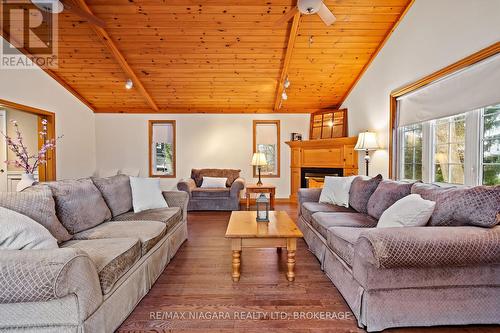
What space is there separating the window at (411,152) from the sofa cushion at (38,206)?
4.23 meters

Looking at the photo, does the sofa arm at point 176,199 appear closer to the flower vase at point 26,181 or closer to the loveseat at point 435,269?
the flower vase at point 26,181

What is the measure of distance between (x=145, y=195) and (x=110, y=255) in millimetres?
1564

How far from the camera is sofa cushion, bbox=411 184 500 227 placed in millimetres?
1763

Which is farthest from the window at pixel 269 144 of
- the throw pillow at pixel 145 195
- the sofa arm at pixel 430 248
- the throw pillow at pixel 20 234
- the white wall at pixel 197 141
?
the throw pillow at pixel 20 234

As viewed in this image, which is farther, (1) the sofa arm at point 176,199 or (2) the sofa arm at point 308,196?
(2) the sofa arm at point 308,196

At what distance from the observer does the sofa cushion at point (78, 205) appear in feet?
7.23

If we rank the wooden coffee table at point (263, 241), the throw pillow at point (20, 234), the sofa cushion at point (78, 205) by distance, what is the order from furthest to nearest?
the wooden coffee table at point (263, 241) → the sofa cushion at point (78, 205) → the throw pillow at point (20, 234)

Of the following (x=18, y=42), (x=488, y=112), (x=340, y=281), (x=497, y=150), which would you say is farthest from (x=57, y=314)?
(x=18, y=42)

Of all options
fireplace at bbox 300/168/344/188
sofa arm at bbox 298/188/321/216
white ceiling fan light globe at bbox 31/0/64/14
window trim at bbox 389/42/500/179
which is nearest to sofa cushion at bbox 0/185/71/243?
white ceiling fan light globe at bbox 31/0/64/14

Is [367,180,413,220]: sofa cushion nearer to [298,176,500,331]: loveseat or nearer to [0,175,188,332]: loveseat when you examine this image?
[298,176,500,331]: loveseat

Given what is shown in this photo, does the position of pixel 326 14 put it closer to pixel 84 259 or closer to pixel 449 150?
pixel 449 150

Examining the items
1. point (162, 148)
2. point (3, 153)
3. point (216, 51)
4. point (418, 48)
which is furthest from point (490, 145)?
point (3, 153)

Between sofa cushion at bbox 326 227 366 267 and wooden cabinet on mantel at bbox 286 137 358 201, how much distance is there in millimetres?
3128

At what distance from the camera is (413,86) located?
11.5 feet
